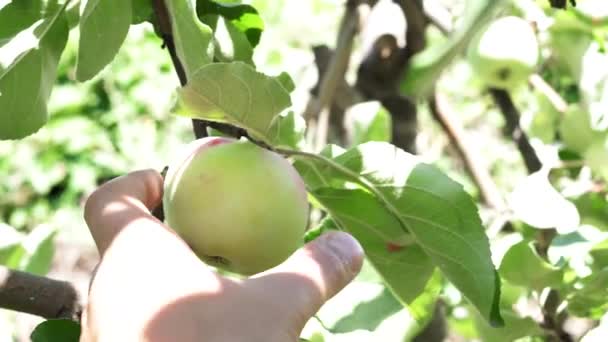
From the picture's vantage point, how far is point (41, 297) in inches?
29.8

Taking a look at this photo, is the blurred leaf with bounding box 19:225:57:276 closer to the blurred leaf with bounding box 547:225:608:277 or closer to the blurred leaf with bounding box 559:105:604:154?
the blurred leaf with bounding box 547:225:608:277

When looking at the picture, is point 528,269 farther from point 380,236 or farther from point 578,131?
point 578,131

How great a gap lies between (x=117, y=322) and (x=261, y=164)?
198 mm

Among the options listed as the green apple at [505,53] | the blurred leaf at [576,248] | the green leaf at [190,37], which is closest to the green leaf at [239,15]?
the green leaf at [190,37]

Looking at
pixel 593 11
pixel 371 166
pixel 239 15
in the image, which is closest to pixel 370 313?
pixel 371 166

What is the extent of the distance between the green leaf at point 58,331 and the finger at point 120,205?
0.27 ft

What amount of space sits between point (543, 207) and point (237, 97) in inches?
14.5

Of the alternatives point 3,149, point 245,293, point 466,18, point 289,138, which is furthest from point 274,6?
point 245,293

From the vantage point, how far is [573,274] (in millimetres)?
943

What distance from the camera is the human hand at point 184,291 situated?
55 cm

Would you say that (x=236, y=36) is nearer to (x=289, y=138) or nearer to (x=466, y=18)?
(x=289, y=138)

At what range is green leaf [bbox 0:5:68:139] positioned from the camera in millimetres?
795

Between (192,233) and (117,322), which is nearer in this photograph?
(117,322)

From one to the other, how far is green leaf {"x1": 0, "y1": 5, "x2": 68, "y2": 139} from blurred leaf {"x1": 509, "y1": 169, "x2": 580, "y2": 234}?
467 mm
